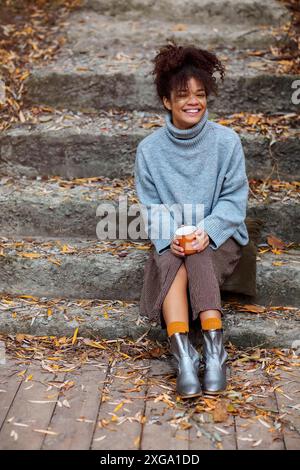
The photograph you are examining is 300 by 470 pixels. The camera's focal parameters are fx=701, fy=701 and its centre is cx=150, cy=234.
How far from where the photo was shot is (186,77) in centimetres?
319

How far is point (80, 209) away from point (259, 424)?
1.62m

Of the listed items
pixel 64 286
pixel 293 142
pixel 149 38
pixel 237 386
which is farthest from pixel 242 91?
pixel 237 386

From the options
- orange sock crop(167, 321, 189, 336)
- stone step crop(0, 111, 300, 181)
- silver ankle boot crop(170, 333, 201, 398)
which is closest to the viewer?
silver ankle boot crop(170, 333, 201, 398)

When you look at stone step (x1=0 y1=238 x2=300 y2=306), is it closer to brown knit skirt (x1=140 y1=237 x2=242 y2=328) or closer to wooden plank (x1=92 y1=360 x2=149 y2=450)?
brown knit skirt (x1=140 y1=237 x2=242 y2=328)

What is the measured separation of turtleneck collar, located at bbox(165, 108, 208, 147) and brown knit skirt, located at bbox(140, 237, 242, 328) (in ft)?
1.64

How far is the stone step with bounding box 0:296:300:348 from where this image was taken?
3.33m

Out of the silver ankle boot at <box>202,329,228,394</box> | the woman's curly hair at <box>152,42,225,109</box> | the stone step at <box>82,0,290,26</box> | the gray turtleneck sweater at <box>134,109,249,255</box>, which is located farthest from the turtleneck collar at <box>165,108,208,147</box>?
the stone step at <box>82,0,290,26</box>

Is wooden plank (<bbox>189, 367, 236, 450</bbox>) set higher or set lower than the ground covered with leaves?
higher

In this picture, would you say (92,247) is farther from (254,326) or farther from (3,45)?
(3,45)

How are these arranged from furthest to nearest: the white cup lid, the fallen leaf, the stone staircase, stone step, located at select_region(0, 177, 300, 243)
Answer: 1. stone step, located at select_region(0, 177, 300, 243)
2. the stone staircase
3. the white cup lid
4. the fallen leaf

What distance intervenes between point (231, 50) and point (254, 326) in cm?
219

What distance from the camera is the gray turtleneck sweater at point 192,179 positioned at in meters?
3.28

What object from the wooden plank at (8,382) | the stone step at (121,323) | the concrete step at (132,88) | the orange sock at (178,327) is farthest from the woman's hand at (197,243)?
the concrete step at (132,88)

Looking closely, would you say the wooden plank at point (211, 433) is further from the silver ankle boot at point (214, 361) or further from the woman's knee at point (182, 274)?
the woman's knee at point (182, 274)
